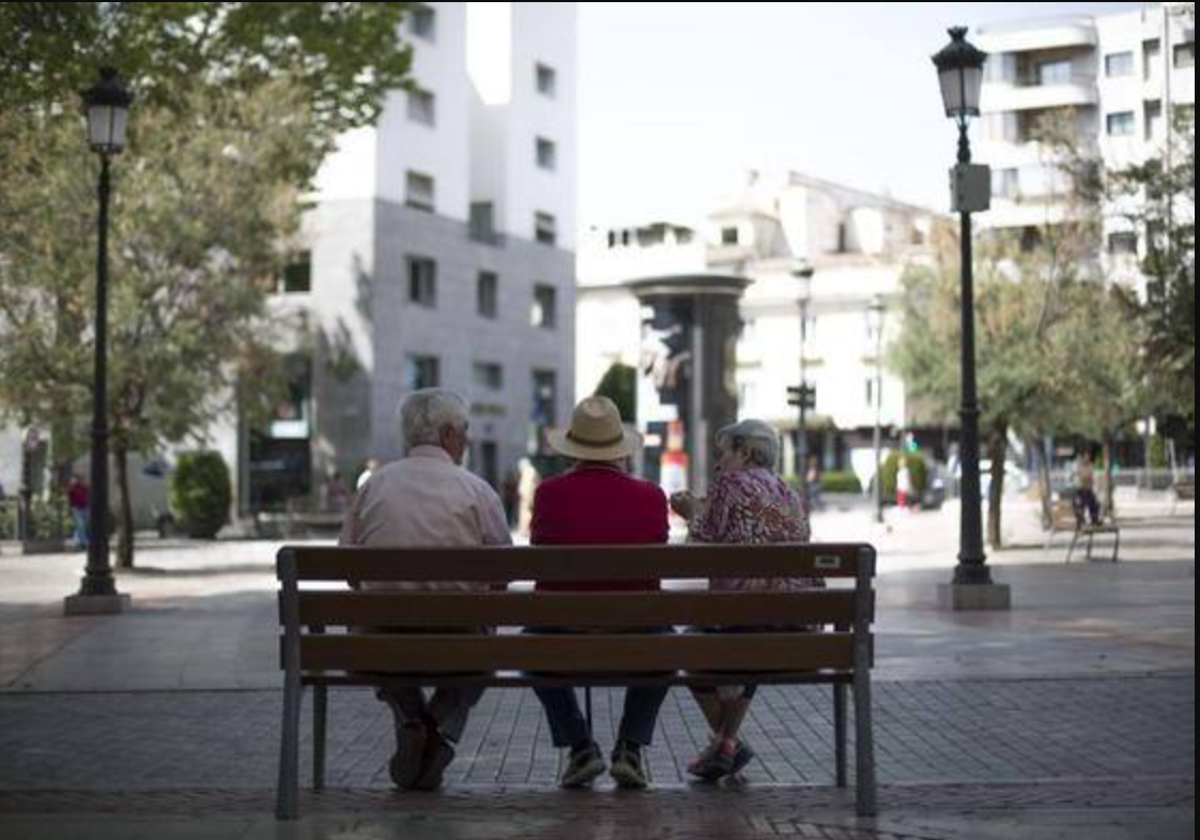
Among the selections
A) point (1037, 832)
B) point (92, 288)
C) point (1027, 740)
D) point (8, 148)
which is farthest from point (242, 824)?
point (92, 288)

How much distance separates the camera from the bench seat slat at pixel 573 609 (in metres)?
6.39

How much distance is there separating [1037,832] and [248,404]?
88.7 feet

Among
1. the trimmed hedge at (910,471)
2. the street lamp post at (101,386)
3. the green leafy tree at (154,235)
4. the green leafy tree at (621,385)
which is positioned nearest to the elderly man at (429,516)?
the street lamp post at (101,386)

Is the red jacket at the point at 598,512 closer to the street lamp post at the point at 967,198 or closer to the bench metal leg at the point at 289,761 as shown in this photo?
the bench metal leg at the point at 289,761

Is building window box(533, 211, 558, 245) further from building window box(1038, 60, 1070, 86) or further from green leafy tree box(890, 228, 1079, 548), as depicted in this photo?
building window box(1038, 60, 1070, 86)

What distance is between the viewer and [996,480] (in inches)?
1202

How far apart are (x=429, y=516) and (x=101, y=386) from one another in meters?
14.2

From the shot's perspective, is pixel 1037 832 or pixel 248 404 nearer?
pixel 1037 832

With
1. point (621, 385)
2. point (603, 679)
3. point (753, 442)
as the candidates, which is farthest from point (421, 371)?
point (603, 679)

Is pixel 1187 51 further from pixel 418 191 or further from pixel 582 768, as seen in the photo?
pixel 418 191

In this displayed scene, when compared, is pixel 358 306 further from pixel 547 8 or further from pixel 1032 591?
pixel 1032 591

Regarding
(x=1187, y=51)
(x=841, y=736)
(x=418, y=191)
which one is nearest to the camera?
(x=841, y=736)

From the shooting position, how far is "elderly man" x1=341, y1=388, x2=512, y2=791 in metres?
7.13

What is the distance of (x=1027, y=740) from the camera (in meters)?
8.45
